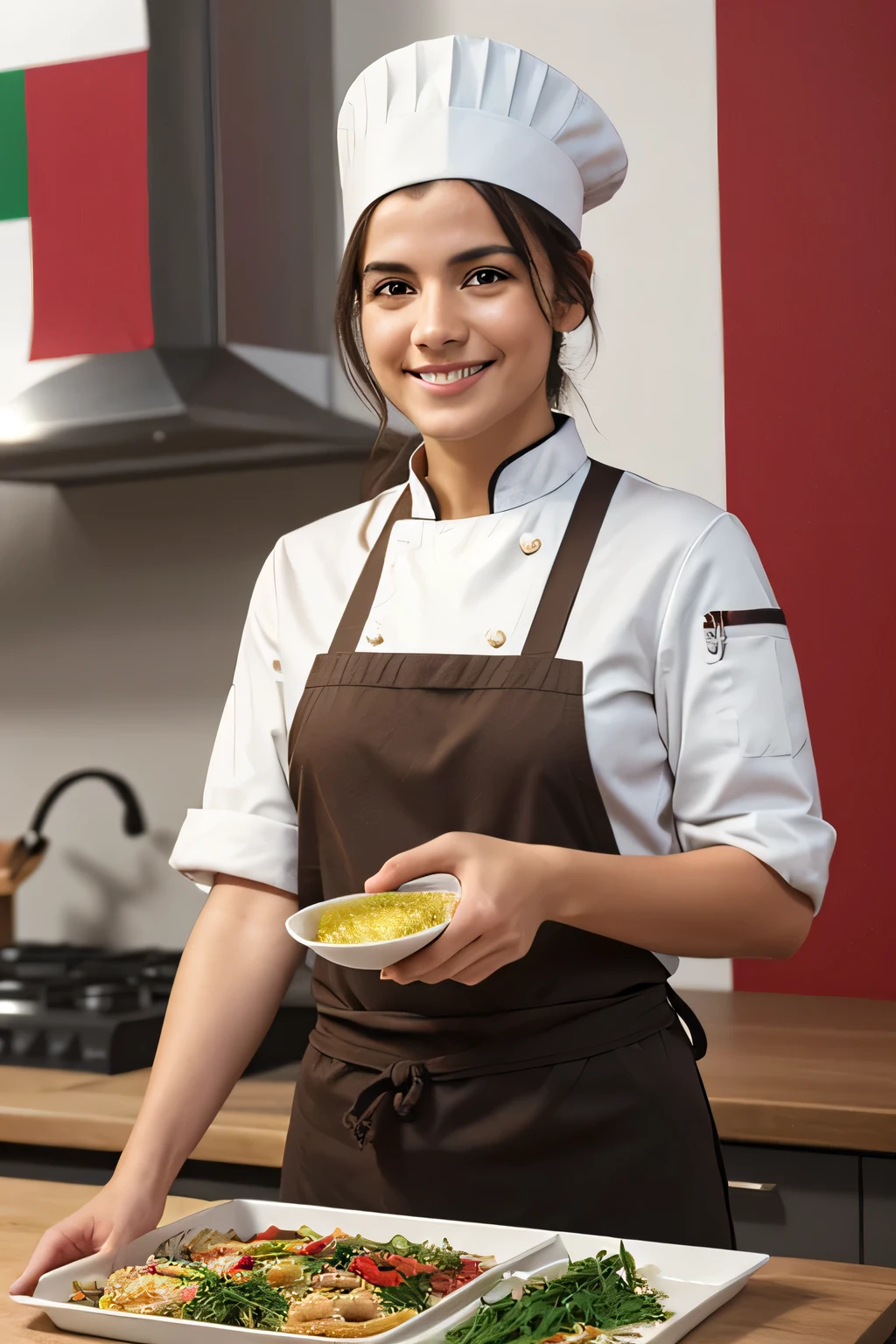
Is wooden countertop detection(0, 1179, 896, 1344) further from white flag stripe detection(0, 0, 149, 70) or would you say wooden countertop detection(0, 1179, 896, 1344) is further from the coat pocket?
white flag stripe detection(0, 0, 149, 70)

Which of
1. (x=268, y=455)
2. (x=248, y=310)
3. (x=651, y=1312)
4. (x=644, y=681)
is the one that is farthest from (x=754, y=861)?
(x=248, y=310)

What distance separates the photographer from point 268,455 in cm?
226

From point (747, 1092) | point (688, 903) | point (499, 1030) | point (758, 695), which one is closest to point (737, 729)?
point (758, 695)

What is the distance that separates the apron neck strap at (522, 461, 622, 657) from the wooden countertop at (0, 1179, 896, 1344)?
1.55ft

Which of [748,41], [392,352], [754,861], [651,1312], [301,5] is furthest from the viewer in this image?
[301,5]

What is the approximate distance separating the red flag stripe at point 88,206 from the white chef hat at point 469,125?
1.18 metres

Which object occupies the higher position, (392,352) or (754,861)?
(392,352)

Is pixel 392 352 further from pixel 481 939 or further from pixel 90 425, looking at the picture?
pixel 90 425

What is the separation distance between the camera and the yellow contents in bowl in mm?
879

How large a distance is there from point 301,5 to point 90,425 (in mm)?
A: 795

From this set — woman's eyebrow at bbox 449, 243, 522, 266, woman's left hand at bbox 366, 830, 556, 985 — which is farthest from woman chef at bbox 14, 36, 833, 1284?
woman's left hand at bbox 366, 830, 556, 985

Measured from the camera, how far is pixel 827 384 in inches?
84.1

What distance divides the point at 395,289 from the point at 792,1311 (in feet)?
2.58

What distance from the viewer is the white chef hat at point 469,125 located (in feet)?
3.73
